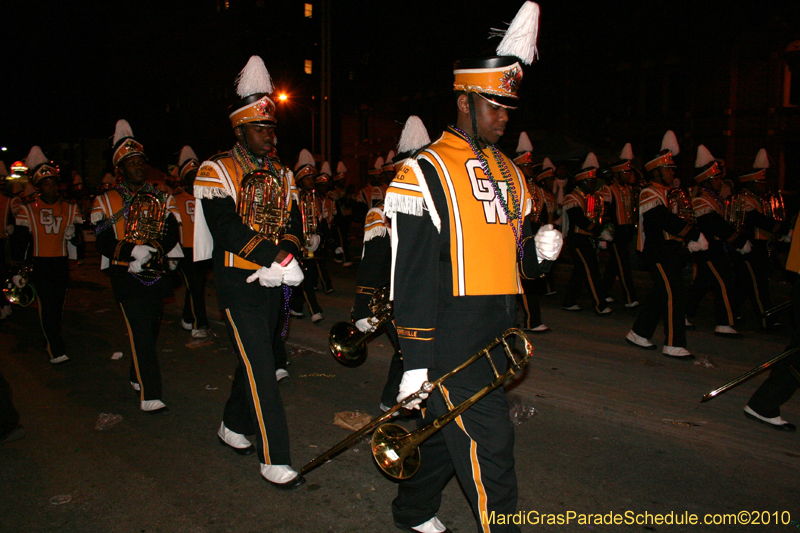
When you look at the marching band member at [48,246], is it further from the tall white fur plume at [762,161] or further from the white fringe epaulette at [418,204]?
the tall white fur plume at [762,161]

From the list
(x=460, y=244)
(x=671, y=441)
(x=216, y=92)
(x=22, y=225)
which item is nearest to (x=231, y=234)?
(x=460, y=244)

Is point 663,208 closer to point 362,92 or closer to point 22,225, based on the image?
point 22,225

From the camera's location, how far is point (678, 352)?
666 cm

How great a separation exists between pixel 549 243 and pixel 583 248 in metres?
6.98

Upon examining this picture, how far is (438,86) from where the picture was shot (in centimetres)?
3406

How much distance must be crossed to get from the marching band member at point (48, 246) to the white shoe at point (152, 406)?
92.4 inches

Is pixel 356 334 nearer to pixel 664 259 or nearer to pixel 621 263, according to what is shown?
pixel 664 259

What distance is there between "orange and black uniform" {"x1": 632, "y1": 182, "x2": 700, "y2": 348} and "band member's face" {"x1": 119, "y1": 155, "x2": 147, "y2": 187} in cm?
544

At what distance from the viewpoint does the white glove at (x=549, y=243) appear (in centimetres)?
282

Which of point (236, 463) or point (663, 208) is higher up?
point (663, 208)

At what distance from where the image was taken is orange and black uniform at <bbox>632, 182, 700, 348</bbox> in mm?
6629

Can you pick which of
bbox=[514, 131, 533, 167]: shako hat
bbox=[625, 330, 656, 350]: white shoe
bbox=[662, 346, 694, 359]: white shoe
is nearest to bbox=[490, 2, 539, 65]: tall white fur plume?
bbox=[662, 346, 694, 359]: white shoe

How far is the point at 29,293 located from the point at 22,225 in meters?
1.04

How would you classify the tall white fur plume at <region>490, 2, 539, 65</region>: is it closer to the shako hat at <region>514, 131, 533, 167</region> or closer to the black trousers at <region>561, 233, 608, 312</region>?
the black trousers at <region>561, 233, 608, 312</region>
